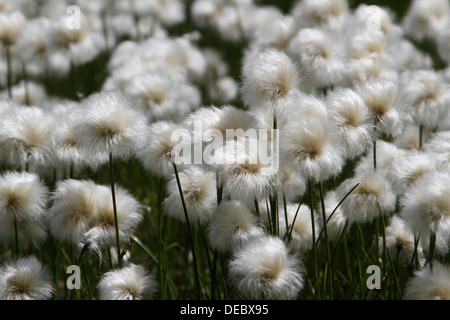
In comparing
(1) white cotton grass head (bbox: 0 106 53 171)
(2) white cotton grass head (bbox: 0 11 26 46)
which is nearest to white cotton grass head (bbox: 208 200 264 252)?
(1) white cotton grass head (bbox: 0 106 53 171)

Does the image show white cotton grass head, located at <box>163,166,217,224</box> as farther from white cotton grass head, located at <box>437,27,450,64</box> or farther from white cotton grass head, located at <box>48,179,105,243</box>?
white cotton grass head, located at <box>437,27,450,64</box>

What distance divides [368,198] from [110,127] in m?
0.84

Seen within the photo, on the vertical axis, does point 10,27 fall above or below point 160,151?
above

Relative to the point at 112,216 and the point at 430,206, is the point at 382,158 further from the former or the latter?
the point at 112,216

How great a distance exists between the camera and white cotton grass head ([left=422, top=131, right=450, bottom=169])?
186cm

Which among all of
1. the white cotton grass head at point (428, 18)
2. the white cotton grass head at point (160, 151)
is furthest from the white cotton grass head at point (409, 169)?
the white cotton grass head at point (428, 18)

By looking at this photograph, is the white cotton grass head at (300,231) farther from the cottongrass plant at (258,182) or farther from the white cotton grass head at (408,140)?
the white cotton grass head at (408,140)

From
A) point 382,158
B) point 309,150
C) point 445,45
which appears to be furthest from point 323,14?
point 309,150

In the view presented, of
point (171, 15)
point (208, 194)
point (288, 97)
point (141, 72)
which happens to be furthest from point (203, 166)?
point (171, 15)

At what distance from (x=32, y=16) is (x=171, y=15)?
126 centimetres

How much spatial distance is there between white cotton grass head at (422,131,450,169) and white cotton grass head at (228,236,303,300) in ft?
2.10

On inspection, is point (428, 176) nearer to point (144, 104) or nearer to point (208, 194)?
point (208, 194)

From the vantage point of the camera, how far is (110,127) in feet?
5.74

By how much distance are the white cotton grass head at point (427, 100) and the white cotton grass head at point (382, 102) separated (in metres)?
0.43
